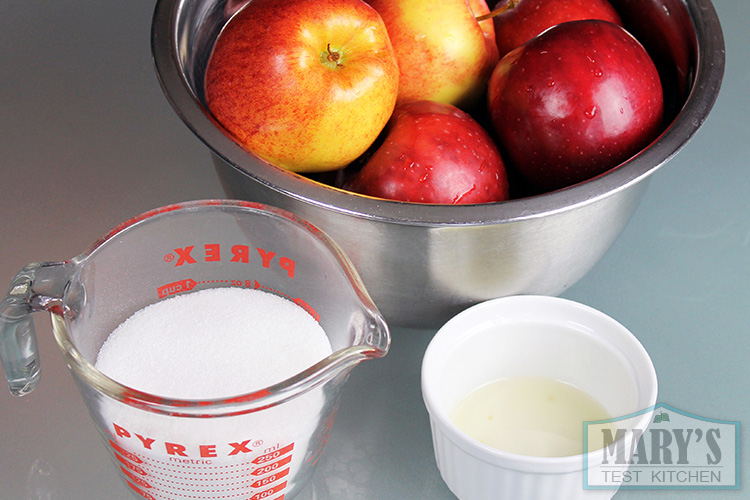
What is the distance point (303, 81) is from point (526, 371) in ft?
0.94

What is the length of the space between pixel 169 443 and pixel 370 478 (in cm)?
20

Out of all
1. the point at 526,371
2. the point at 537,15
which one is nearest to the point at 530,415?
the point at 526,371

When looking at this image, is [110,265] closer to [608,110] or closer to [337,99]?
[337,99]

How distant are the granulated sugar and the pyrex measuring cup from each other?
2cm

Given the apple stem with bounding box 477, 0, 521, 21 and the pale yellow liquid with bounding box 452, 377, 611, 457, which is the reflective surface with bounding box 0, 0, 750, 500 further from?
the apple stem with bounding box 477, 0, 521, 21

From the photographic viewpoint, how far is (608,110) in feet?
2.12

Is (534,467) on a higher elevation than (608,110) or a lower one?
lower

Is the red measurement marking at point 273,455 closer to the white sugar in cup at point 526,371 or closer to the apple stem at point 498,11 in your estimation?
the white sugar in cup at point 526,371

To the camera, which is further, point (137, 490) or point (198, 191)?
point (198, 191)

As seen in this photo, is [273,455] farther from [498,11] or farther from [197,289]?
[498,11]

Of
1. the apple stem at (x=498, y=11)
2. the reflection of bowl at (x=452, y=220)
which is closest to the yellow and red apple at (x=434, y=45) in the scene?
the apple stem at (x=498, y=11)

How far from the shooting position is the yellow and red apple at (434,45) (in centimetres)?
72

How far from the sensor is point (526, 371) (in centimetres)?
65


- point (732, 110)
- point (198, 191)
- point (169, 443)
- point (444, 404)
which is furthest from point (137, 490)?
point (732, 110)
